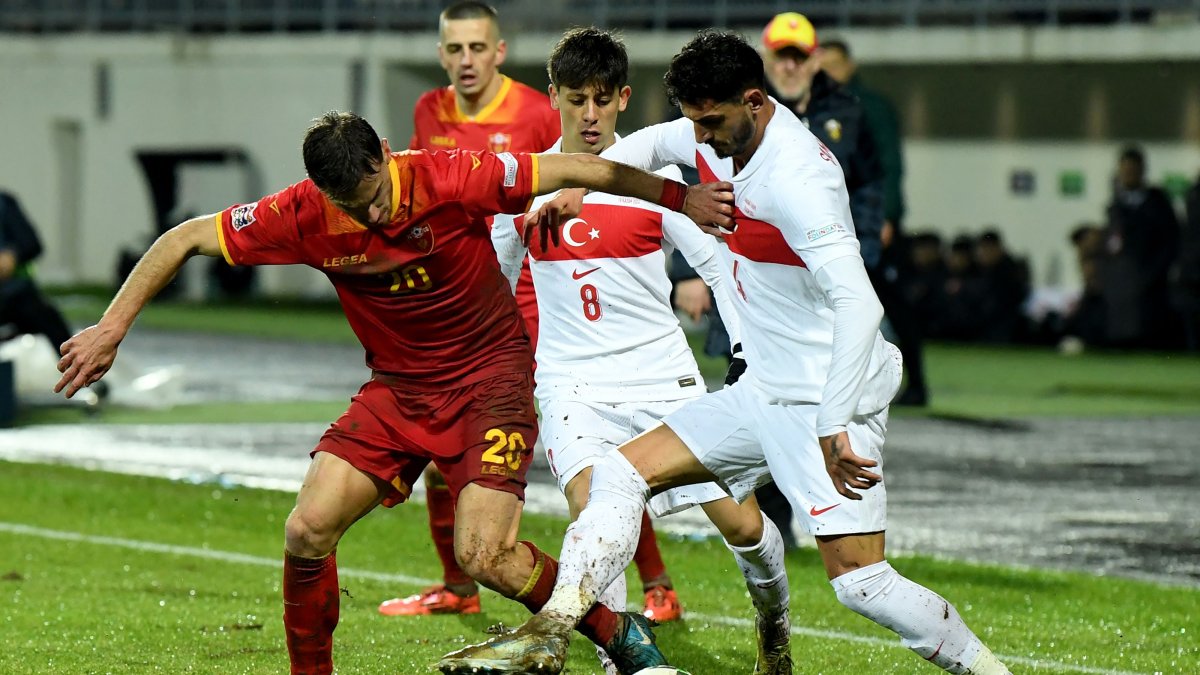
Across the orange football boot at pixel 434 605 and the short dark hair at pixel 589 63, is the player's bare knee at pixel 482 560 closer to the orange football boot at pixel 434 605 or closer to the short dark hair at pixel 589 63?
the short dark hair at pixel 589 63

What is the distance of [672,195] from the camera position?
Answer: 20.2 feet

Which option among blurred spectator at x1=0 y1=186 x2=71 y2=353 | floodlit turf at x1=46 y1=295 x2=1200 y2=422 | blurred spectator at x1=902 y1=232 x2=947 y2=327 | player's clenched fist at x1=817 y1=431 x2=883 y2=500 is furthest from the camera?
blurred spectator at x1=902 y1=232 x2=947 y2=327

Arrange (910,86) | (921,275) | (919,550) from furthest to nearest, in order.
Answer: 1. (910,86)
2. (921,275)
3. (919,550)

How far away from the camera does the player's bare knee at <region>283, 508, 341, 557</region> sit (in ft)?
20.1

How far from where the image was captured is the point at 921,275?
2311cm

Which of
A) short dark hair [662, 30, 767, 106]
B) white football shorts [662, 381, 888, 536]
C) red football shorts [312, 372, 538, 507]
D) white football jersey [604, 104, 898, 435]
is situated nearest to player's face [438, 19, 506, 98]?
white football jersey [604, 104, 898, 435]

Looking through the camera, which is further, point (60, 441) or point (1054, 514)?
point (60, 441)

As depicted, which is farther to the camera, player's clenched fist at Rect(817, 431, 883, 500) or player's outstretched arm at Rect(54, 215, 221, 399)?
player's outstretched arm at Rect(54, 215, 221, 399)

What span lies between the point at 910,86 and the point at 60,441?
16.6 m

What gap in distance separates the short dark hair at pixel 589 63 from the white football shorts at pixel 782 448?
1366 millimetres

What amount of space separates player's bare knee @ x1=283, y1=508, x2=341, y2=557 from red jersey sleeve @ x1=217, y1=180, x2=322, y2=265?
80cm

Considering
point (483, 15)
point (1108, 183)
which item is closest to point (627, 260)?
point (483, 15)

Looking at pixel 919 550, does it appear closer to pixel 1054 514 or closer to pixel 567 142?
pixel 1054 514

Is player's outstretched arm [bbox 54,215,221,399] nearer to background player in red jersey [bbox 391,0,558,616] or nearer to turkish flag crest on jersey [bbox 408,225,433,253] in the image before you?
turkish flag crest on jersey [bbox 408,225,433,253]
